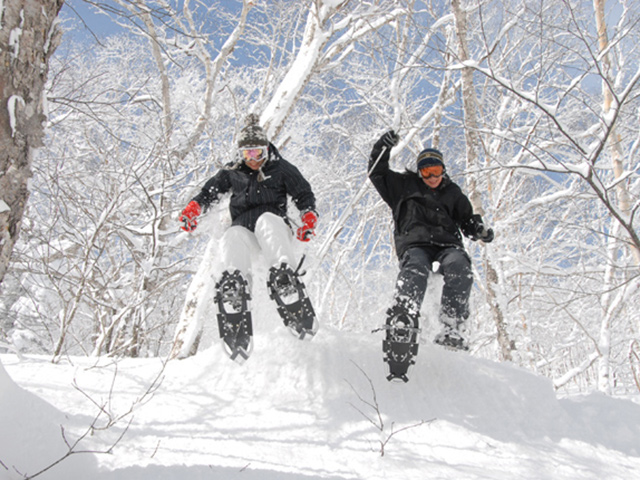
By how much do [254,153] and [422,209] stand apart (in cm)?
134

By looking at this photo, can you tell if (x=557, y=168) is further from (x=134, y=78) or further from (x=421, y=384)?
(x=134, y=78)

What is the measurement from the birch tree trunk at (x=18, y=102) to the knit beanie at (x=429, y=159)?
236 centimetres

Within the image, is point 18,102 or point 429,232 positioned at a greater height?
point 429,232

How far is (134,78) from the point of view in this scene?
31.4ft

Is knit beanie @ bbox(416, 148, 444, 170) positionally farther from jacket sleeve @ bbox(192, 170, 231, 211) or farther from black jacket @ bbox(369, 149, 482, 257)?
jacket sleeve @ bbox(192, 170, 231, 211)

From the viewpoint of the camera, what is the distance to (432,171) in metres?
3.01

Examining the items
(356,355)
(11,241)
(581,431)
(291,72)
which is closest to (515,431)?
(581,431)

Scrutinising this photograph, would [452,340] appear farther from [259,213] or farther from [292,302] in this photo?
[259,213]

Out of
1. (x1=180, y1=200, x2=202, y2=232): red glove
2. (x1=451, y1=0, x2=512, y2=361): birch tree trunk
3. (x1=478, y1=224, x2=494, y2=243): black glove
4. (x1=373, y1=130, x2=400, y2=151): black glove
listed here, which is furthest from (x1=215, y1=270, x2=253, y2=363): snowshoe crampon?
(x1=451, y1=0, x2=512, y2=361): birch tree trunk

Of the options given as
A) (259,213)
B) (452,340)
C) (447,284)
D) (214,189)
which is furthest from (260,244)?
(452,340)

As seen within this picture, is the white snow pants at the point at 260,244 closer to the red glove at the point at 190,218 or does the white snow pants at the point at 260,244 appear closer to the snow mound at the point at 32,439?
the red glove at the point at 190,218

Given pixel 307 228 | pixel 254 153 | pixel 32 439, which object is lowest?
pixel 32 439

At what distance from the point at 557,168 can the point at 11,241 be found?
2.73 meters

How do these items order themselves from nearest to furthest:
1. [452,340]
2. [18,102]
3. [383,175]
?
[18,102]
[452,340]
[383,175]
